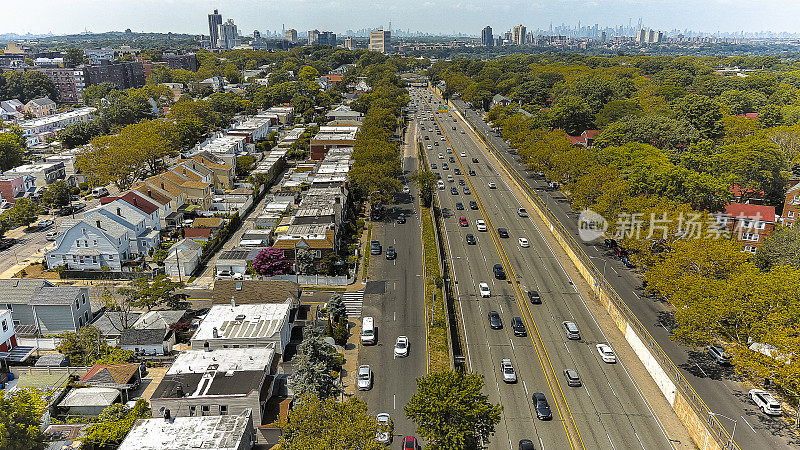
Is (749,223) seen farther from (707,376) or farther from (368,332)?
(368,332)

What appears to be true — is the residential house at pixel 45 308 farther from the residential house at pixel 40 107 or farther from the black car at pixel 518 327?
the residential house at pixel 40 107

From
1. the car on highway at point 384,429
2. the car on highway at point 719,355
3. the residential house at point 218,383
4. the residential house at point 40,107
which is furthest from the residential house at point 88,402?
the residential house at point 40,107

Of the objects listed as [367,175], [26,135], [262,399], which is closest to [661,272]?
[262,399]

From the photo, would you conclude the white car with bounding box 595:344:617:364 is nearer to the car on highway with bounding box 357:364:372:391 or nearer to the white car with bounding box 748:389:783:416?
the white car with bounding box 748:389:783:416

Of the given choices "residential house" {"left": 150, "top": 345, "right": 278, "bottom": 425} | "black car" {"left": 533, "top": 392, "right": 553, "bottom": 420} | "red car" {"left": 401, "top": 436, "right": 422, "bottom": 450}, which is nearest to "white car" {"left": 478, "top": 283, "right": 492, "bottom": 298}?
"black car" {"left": 533, "top": 392, "right": 553, "bottom": 420}

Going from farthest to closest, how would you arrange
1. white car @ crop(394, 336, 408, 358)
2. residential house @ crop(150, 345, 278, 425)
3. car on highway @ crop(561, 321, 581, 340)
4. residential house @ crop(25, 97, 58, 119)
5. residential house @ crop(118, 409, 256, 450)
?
residential house @ crop(25, 97, 58, 119)
car on highway @ crop(561, 321, 581, 340)
white car @ crop(394, 336, 408, 358)
residential house @ crop(150, 345, 278, 425)
residential house @ crop(118, 409, 256, 450)

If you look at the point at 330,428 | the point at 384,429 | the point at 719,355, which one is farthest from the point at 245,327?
the point at 719,355
